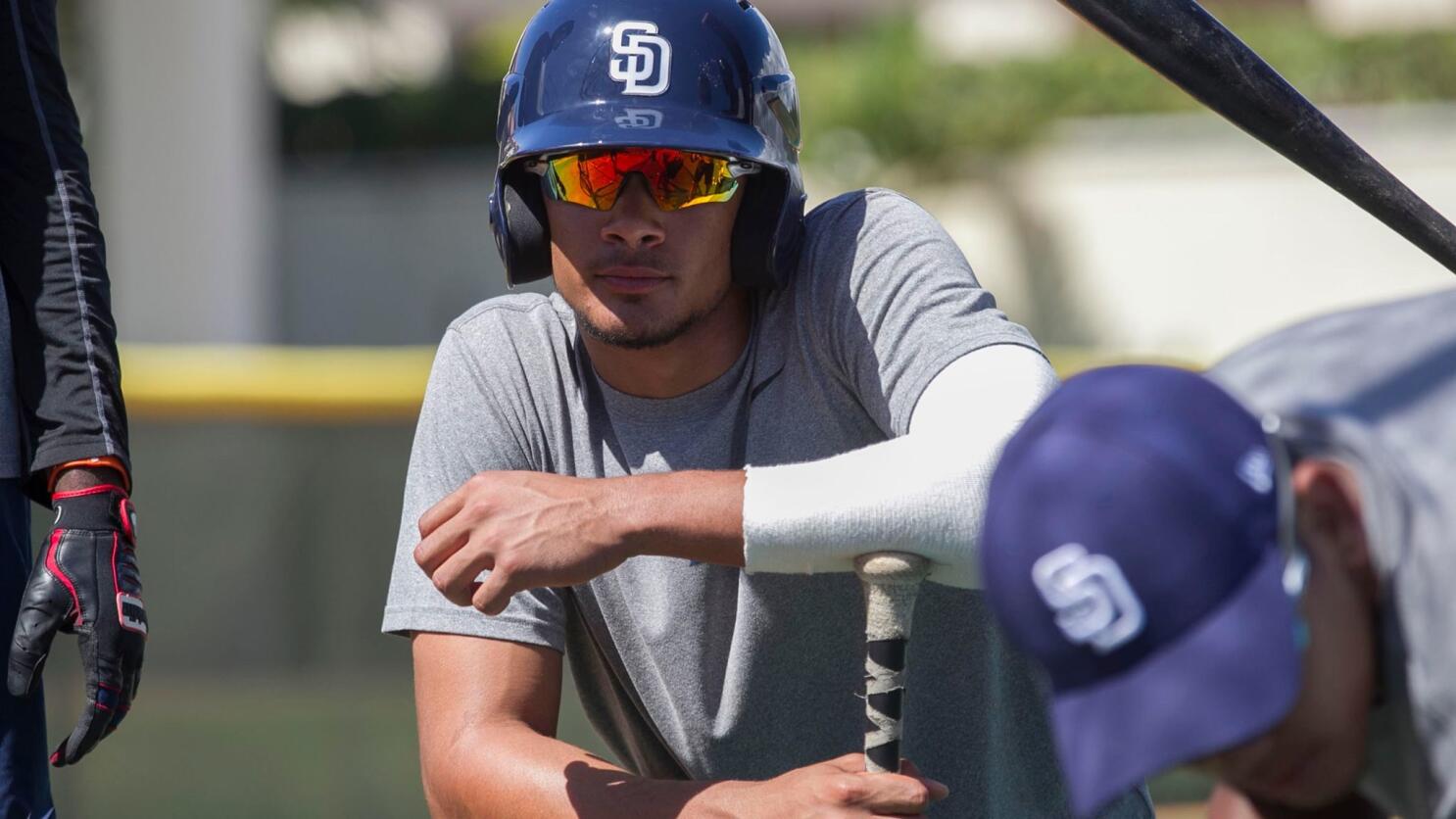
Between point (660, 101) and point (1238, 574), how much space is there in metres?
1.27

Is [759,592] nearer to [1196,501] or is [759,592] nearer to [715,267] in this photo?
[715,267]

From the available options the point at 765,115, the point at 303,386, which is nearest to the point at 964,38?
the point at 303,386

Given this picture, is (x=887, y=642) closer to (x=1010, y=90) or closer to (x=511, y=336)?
(x=511, y=336)

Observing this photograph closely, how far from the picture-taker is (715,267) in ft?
8.17

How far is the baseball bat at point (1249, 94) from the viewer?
6.12ft

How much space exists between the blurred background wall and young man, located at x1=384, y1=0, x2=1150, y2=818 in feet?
12.5

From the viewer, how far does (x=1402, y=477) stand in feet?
4.50

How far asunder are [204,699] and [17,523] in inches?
167

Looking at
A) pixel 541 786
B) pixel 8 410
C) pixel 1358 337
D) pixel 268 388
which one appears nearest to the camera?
pixel 1358 337

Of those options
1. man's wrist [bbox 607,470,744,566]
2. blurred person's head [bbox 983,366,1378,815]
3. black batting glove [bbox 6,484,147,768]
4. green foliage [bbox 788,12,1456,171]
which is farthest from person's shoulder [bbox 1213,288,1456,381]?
green foliage [bbox 788,12,1456,171]

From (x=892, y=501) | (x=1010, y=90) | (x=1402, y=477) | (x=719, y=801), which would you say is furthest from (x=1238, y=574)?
(x=1010, y=90)

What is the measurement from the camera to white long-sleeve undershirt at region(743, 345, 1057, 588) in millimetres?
1979

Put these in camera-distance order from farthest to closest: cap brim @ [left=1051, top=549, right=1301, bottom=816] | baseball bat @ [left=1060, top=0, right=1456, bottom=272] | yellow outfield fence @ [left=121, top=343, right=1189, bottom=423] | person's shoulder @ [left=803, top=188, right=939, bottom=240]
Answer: yellow outfield fence @ [left=121, top=343, right=1189, bottom=423] < person's shoulder @ [left=803, top=188, right=939, bottom=240] < baseball bat @ [left=1060, top=0, right=1456, bottom=272] < cap brim @ [left=1051, top=549, right=1301, bottom=816]

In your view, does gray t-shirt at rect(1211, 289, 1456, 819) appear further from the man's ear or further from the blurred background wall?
the blurred background wall
